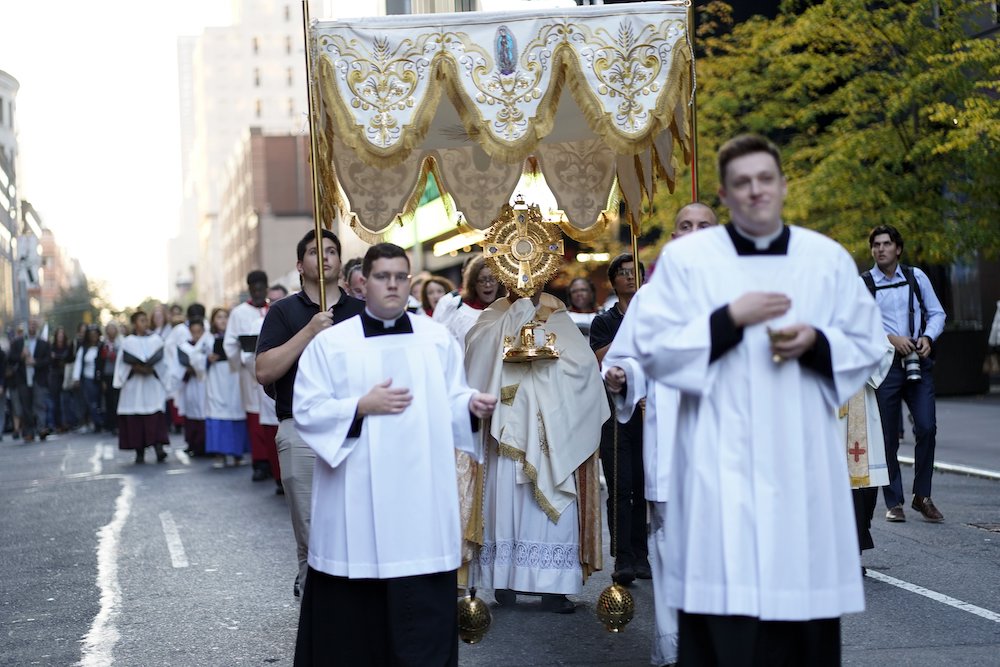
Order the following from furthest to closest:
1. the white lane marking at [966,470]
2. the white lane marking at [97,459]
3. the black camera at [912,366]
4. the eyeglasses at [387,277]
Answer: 1. the white lane marking at [97,459]
2. the white lane marking at [966,470]
3. the black camera at [912,366]
4. the eyeglasses at [387,277]

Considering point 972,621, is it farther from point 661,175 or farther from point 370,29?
point 370,29

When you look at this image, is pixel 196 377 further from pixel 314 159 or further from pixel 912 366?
pixel 314 159

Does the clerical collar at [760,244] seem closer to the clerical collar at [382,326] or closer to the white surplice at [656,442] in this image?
the white surplice at [656,442]

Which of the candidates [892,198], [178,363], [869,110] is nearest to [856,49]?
[869,110]

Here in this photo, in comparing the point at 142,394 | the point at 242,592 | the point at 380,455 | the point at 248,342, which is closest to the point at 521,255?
the point at 380,455

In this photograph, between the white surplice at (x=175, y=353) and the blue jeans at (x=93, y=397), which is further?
the blue jeans at (x=93, y=397)

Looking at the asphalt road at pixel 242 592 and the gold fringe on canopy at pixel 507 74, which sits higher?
the gold fringe on canopy at pixel 507 74

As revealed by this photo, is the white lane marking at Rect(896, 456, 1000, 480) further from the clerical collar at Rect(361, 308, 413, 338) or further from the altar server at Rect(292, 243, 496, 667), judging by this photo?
the clerical collar at Rect(361, 308, 413, 338)

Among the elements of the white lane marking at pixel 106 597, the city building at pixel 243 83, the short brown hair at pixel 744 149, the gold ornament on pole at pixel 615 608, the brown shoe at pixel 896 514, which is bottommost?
the white lane marking at pixel 106 597

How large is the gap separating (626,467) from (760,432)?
428cm

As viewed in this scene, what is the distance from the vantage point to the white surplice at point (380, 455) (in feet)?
17.7

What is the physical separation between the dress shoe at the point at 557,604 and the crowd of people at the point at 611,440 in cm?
2

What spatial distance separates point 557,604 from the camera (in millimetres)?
7621

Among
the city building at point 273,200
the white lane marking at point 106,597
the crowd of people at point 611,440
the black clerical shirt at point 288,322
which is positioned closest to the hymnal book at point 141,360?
the white lane marking at point 106,597
